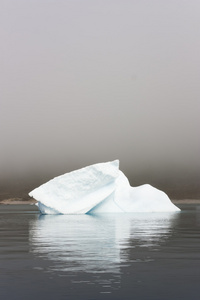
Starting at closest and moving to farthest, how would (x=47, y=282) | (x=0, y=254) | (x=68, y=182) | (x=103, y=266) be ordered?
(x=47, y=282), (x=103, y=266), (x=0, y=254), (x=68, y=182)

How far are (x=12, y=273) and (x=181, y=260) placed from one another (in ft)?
15.3

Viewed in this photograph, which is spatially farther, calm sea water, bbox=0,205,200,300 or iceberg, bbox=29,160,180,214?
iceberg, bbox=29,160,180,214

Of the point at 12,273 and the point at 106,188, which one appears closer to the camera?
the point at 12,273

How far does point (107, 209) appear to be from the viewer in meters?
52.2

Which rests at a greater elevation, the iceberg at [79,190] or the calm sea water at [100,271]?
the calm sea water at [100,271]

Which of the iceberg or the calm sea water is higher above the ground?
the calm sea water

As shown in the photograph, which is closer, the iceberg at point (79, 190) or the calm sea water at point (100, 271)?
the calm sea water at point (100, 271)

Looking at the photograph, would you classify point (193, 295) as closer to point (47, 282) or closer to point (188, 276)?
point (188, 276)

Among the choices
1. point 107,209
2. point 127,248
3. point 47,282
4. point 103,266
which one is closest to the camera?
point 47,282

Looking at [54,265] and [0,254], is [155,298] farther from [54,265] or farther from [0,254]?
[0,254]

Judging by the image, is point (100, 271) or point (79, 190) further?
point (79, 190)

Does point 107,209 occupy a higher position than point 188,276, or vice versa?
point 188,276

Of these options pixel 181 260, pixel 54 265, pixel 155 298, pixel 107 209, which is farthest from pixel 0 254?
pixel 107 209

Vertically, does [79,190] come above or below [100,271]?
below
